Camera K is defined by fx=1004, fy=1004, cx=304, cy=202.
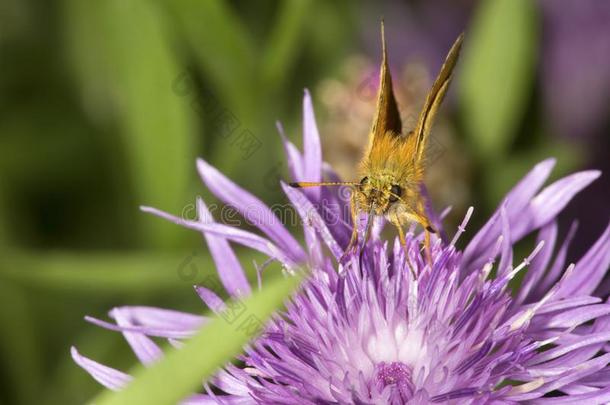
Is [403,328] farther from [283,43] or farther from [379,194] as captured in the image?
[283,43]

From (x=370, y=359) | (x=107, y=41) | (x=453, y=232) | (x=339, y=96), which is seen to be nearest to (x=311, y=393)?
(x=370, y=359)

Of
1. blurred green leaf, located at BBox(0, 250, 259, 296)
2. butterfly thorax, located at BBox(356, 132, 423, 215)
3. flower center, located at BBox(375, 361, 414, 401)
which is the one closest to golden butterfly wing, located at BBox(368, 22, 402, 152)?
butterfly thorax, located at BBox(356, 132, 423, 215)

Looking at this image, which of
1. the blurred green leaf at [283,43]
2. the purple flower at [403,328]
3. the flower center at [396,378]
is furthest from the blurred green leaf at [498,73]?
the flower center at [396,378]

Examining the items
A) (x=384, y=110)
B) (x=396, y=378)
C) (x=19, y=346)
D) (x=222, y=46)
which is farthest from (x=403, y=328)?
(x=19, y=346)

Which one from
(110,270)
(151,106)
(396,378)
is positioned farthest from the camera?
(151,106)

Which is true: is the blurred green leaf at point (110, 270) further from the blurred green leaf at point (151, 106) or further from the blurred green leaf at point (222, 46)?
the blurred green leaf at point (222, 46)

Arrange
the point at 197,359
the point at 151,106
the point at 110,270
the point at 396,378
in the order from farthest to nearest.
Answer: the point at 151,106 < the point at 110,270 < the point at 396,378 < the point at 197,359

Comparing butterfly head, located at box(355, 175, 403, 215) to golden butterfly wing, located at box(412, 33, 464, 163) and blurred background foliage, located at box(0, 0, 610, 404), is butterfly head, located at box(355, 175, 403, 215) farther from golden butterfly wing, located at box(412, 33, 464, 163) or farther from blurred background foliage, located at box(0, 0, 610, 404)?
blurred background foliage, located at box(0, 0, 610, 404)
